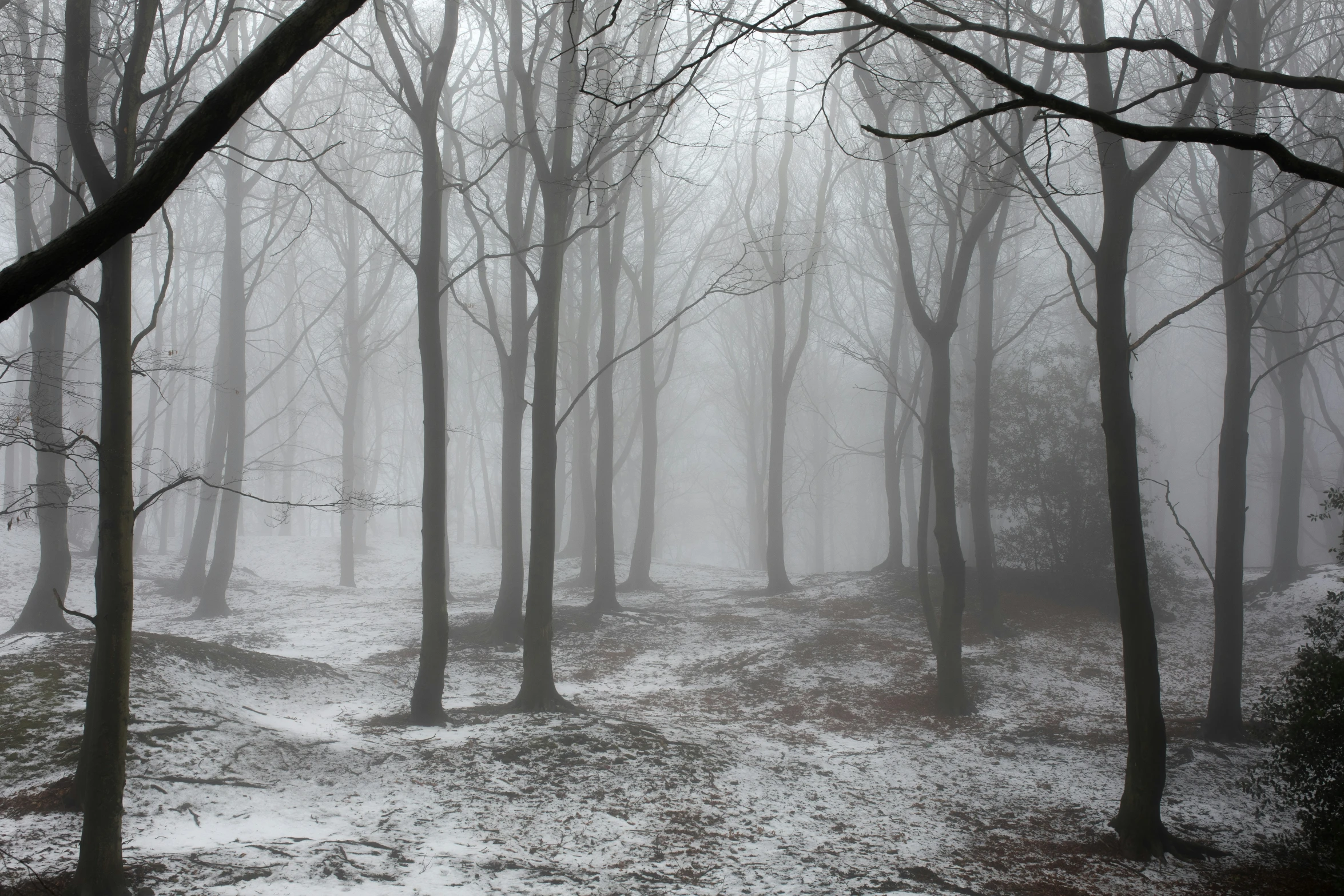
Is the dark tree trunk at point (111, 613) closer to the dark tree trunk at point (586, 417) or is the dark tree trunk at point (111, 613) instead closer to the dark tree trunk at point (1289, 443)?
the dark tree trunk at point (586, 417)

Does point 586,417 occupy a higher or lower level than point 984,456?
higher

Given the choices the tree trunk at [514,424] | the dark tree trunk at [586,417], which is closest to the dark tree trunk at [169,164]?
the tree trunk at [514,424]

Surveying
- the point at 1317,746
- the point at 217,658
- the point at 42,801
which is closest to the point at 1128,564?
the point at 1317,746

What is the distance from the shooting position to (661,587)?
1884 centimetres

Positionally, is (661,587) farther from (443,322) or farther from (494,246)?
(494,246)

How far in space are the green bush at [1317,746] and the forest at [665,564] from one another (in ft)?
0.11

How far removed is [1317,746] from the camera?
16.7 feet

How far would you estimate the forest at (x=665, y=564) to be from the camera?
4.62m

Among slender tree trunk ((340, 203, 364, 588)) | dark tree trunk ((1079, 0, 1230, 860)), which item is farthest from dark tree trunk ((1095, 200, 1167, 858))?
slender tree trunk ((340, 203, 364, 588))

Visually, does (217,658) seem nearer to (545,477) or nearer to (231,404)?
(545,477)

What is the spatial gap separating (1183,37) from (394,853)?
53.6 feet

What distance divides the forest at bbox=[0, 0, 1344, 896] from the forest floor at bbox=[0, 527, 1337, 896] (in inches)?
2.0

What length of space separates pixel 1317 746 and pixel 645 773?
4629 mm

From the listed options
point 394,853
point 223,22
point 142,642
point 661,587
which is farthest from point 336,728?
point 661,587
